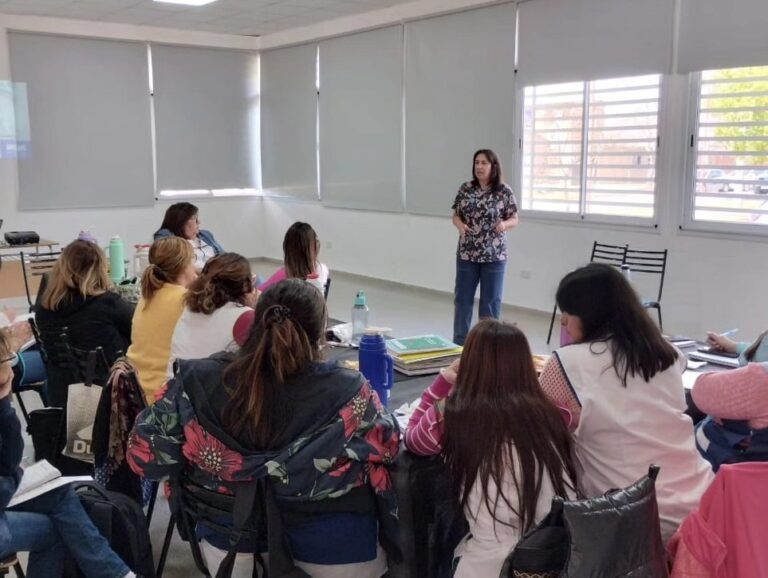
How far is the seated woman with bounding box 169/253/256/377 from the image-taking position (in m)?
2.44

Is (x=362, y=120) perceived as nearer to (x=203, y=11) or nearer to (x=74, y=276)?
(x=203, y=11)

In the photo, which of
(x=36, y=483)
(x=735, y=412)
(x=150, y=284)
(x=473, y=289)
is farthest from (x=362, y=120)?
(x=735, y=412)

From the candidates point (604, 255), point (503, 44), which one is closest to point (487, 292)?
point (604, 255)

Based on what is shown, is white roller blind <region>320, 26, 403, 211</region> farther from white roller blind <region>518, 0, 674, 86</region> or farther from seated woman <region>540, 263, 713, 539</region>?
seated woman <region>540, 263, 713, 539</region>

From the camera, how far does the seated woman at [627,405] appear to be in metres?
1.72

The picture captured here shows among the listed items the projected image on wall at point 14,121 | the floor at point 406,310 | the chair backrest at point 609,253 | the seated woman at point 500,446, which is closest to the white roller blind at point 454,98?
the floor at point 406,310

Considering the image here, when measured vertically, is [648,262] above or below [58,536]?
above

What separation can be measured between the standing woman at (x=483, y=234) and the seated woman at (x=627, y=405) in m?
3.24

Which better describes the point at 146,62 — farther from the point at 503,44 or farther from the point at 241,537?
the point at 241,537

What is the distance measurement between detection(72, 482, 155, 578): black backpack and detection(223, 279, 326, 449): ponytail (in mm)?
752

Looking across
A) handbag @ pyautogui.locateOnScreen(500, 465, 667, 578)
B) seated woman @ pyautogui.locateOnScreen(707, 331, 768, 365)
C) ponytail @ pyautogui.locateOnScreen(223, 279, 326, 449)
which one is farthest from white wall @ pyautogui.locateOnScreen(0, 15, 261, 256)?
handbag @ pyautogui.locateOnScreen(500, 465, 667, 578)

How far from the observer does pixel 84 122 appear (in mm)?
8055

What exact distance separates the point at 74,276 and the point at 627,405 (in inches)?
84.1

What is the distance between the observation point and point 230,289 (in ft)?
8.18
